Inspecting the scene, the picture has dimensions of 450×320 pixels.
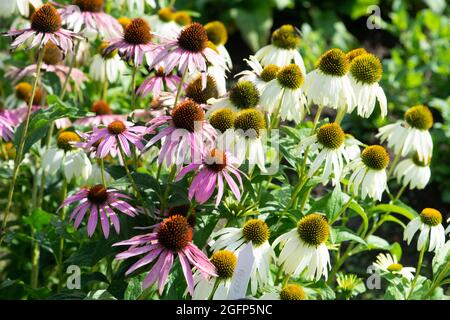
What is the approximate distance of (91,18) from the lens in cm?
238

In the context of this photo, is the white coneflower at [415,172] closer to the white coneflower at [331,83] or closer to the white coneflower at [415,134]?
the white coneflower at [415,134]

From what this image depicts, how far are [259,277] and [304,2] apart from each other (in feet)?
13.0

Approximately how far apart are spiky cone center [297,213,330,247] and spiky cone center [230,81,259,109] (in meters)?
0.39

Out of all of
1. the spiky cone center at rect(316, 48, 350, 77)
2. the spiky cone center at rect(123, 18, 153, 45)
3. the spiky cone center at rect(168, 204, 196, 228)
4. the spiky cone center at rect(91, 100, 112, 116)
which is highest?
the spiky cone center at rect(123, 18, 153, 45)

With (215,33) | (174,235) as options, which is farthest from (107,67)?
(174,235)

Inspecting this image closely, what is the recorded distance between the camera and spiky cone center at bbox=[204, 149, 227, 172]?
1734 millimetres

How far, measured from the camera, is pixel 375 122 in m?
4.06

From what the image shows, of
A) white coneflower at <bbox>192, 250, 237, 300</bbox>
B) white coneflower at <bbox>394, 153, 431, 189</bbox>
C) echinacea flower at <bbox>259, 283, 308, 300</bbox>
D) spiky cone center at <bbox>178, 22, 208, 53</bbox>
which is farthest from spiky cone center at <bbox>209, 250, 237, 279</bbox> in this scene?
white coneflower at <bbox>394, 153, 431, 189</bbox>

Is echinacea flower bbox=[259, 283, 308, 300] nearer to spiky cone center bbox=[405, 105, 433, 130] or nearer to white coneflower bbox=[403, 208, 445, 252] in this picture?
white coneflower bbox=[403, 208, 445, 252]

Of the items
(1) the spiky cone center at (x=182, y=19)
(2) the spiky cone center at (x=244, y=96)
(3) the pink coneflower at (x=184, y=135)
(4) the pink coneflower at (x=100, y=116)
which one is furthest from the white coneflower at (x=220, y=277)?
(1) the spiky cone center at (x=182, y=19)

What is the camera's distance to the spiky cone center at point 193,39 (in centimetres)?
191

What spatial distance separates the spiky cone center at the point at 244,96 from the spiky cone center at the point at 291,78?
8cm

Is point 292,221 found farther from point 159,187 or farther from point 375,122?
point 375,122
